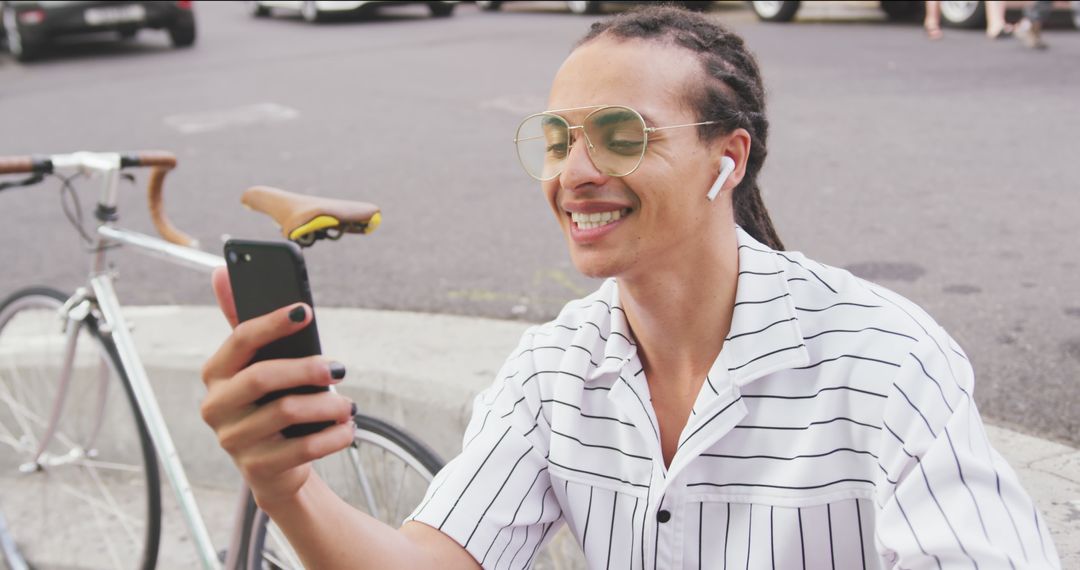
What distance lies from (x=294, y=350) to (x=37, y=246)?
214 inches

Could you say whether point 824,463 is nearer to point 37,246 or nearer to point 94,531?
point 94,531

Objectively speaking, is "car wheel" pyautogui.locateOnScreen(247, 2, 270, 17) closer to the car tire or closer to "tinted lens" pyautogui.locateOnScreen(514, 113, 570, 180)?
the car tire

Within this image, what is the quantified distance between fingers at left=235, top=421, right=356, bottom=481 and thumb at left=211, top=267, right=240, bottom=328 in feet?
0.71

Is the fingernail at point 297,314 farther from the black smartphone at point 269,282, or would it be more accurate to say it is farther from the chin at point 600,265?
the chin at point 600,265

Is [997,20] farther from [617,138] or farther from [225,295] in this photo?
[225,295]

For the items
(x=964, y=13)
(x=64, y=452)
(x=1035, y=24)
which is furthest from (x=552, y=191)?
(x=964, y=13)

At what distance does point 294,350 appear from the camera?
130 centimetres

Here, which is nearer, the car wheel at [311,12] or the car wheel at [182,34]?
the car wheel at [182,34]

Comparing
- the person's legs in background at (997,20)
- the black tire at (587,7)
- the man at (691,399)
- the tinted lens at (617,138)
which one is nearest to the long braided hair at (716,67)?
the man at (691,399)

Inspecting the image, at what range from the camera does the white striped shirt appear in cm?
148

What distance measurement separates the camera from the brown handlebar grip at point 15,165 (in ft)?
9.88

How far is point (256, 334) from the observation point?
1264 mm

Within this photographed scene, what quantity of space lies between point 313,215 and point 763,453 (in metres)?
1.17

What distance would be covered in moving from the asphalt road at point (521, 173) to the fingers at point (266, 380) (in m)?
2.51
